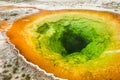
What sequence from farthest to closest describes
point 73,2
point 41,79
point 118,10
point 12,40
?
point 73,2, point 118,10, point 12,40, point 41,79

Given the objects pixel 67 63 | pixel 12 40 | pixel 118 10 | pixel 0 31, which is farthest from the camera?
pixel 118 10

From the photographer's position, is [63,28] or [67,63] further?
[63,28]

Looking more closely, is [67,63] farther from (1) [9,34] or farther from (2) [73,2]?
(2) [73,2]

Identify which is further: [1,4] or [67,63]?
[1,4]

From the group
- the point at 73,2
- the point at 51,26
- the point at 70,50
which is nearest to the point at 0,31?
the point at 51,26

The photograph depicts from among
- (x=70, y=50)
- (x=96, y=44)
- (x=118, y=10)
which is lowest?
(x=70, y=50)

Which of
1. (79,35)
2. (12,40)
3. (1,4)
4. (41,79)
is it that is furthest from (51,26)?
(1,4)

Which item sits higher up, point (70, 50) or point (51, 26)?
point (51, 26)

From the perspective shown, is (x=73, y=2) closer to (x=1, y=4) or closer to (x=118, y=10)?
(x=118, y=10)

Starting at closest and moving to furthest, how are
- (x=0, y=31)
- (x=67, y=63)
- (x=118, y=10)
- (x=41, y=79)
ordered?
(x=41, y=79) → (x=67, y=63) → (x=0, y=31) → (x=118, y=10)
